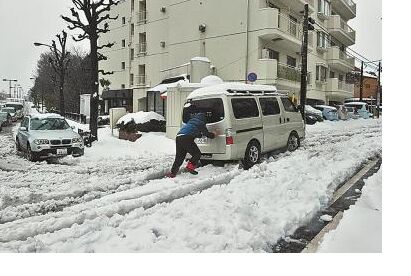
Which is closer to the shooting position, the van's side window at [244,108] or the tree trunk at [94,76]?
the tree trunk at [94,76]

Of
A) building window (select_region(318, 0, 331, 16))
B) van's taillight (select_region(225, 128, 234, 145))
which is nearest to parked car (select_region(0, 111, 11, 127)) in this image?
van's taillight (select_region(225, 128, 234, 145))

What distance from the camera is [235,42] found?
4.45 metres

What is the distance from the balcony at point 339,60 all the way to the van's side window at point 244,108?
1271mm

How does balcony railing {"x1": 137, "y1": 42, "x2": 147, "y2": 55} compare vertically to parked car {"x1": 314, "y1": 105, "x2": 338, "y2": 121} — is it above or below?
above

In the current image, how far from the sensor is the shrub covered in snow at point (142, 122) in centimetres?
422

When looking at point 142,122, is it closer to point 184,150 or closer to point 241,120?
point 184,150

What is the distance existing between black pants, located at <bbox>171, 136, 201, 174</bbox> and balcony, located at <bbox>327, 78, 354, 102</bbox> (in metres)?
2.35

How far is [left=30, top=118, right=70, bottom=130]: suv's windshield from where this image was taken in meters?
4.51

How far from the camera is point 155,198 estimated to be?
11.7ft

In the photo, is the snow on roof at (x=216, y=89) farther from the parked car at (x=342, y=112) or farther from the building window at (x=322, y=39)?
the parked car at (x=342, y=112)

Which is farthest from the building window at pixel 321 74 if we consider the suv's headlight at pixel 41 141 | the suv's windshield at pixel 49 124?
the suv's headlight at pixel 41 141

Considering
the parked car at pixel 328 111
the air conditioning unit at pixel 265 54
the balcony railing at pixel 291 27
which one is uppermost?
the balcony railing at pixel 291 27

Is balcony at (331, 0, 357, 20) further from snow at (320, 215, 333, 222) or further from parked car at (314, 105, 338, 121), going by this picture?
snow at (320, 215, 333, 222)

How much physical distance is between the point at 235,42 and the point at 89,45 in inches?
68.6
